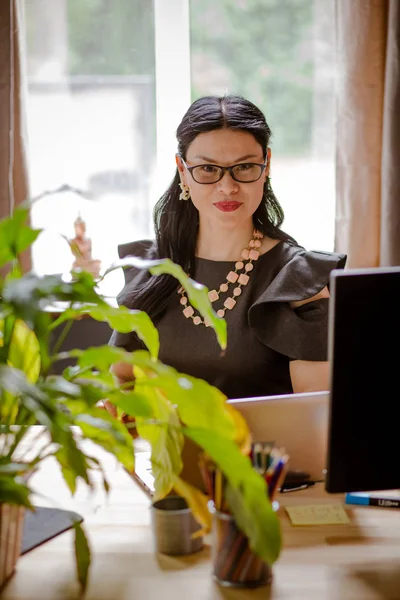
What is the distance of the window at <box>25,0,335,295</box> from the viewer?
9.43ft

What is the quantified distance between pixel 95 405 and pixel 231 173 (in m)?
1.03

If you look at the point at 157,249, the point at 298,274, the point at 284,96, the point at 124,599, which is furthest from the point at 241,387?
the point at 284,96

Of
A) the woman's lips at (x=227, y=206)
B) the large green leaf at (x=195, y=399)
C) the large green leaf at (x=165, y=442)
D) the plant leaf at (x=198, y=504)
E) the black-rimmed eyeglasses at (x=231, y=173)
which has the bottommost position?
the plant leaf at (x=198, y=504)

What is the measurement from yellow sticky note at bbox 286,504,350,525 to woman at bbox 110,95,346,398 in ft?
1.86

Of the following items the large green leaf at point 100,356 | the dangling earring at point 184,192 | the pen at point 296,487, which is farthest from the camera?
the dangling earring at point 184,192

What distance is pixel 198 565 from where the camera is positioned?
43.5 inches

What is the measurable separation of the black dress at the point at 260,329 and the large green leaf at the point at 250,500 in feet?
3.10

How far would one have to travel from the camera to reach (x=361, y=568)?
1.09 m

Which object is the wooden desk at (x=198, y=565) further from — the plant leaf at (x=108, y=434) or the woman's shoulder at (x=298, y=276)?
the woman's shoulder at (x=298, y=276)

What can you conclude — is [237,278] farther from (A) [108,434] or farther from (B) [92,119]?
(B) [92,119]

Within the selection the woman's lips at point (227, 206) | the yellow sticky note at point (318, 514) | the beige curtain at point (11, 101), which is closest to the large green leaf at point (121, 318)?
the yellow sticky note at point (318, 514)

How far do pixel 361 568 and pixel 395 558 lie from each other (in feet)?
0.20

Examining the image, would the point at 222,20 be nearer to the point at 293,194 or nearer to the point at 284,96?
the point at 284,96

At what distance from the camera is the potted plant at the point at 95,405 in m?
0.87
